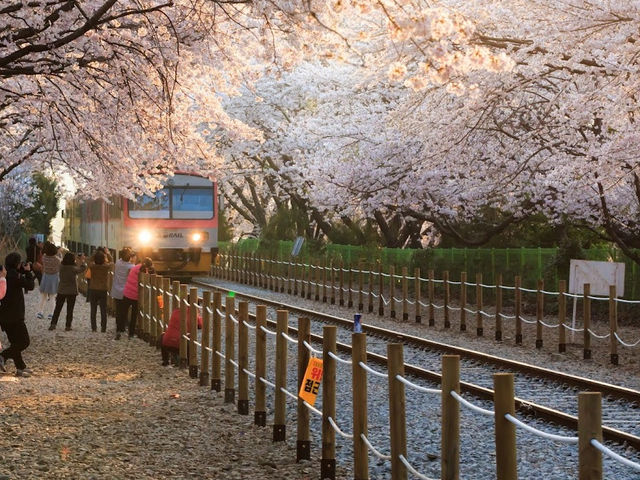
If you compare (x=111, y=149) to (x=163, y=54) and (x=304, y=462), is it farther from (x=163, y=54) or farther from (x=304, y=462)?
(x=304, y=462)

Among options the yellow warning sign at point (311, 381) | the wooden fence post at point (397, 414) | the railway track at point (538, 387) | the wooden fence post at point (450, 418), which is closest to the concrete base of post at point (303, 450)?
the yellow warning sign at point (311, 381)

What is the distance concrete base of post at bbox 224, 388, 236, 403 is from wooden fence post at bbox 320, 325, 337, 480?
10.4ft

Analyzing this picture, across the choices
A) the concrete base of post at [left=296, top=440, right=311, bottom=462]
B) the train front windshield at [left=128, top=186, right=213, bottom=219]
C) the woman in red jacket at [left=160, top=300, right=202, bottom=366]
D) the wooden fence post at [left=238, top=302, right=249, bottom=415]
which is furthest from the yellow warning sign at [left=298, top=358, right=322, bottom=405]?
the train front windshield at [left=128, top=186, right=213, bottom=219]

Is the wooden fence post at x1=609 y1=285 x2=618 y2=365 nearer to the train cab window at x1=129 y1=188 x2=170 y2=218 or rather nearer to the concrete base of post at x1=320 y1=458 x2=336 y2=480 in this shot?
the concrete base of post at x1=320 y1=458 x2=336 y2=480

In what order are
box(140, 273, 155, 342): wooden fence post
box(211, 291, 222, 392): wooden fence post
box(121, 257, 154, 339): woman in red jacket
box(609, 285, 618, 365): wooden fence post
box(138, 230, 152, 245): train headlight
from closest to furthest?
box(211, 291, 222, 392): wooden fence post → box(609, 285, 618, 365): wooden fence post → box(140, 273, 155, 342): wooden fence post → box(121, 257, 154, 339): woman in red jacket → box(138, 230, 152, 245): train headlight

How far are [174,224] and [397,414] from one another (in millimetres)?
22916

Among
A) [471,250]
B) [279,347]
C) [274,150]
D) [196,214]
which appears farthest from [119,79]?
[274,150]

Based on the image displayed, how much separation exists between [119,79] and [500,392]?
10556 mm

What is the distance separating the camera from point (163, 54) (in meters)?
13.9

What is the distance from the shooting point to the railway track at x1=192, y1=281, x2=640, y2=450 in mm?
9305

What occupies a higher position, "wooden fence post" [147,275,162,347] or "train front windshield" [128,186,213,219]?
"train front windshield" [128,186,213,219]

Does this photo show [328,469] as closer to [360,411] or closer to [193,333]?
[360,411]

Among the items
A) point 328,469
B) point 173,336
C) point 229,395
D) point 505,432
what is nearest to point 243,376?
point 229,395

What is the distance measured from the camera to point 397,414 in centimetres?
643
